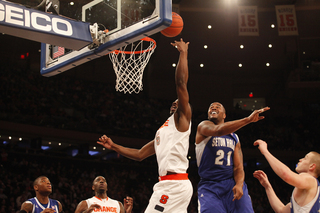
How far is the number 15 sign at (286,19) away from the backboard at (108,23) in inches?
487

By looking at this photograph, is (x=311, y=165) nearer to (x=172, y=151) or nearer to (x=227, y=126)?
(x=227, y=126)

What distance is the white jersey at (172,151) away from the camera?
133 inches

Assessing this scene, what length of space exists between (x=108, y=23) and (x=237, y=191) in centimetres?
246

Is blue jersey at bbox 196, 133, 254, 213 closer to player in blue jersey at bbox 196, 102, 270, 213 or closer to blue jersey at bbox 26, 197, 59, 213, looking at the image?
player in blue jersey at bbox 196, 102, 270, 213

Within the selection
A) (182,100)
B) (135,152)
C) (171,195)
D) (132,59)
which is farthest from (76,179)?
(182,100)

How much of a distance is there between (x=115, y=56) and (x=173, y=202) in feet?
10.4

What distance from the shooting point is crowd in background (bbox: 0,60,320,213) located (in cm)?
1270

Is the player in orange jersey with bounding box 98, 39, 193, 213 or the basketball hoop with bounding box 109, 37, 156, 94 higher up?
the basketball hoop with bounding box 109, 37, 156, 94

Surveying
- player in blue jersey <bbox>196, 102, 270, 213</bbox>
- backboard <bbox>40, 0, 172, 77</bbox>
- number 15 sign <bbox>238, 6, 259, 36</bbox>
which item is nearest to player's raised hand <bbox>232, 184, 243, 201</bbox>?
player in blue jersey <bbox>196, 102, 270, 213</bbox>

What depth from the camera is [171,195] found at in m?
3.25

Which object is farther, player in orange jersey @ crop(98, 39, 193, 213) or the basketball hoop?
the basketball hoop

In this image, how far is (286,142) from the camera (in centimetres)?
1928

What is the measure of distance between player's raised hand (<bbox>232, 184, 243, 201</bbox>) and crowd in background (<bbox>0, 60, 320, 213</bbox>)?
8.62m

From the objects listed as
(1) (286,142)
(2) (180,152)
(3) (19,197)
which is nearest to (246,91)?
(1) (286,142)
